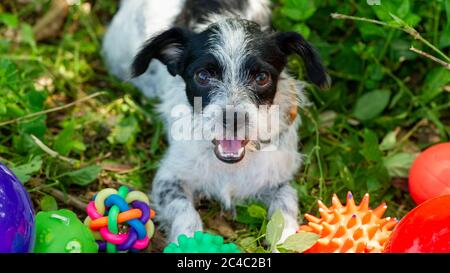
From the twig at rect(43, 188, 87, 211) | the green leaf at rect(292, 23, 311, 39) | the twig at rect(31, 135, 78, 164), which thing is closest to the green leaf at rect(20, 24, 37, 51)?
the twig at rect(31, 135, 78, 164)

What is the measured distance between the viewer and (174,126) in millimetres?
4328

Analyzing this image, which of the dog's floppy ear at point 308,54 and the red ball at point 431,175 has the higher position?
the dog's floppy ear at point 308,54

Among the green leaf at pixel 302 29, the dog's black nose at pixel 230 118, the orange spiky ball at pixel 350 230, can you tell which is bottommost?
the orange spiky ball at pixel 350 230

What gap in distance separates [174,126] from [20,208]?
4.61 feet

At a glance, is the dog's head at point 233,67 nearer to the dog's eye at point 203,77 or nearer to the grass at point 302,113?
the dog's eye at point 203,77

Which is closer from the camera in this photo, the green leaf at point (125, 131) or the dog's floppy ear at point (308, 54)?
the dog's floppy ear at point (308, 54)

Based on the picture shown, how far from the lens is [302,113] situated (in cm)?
470

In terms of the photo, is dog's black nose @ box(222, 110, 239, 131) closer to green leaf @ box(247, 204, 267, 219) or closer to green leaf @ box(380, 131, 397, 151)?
green leaf @ box(247, 204, 267, 219)

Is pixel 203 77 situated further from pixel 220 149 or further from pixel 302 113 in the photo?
pixel 302 113

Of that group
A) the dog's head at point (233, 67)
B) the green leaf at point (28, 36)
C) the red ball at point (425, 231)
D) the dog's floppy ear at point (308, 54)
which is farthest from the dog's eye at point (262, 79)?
the green leaf at point (28, 36)

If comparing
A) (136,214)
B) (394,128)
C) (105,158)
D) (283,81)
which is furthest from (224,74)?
(394,128)

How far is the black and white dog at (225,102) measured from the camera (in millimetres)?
3809

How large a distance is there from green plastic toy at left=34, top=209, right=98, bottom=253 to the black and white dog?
2.26ft

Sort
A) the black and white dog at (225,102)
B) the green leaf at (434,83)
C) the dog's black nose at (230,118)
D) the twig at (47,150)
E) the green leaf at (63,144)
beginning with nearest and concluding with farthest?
the dog's black nose at (230,118) < the black and white dog at (225,102) < the twig at (47,150) < the green leaf at (63,144) < the green leaf at (434,83)
